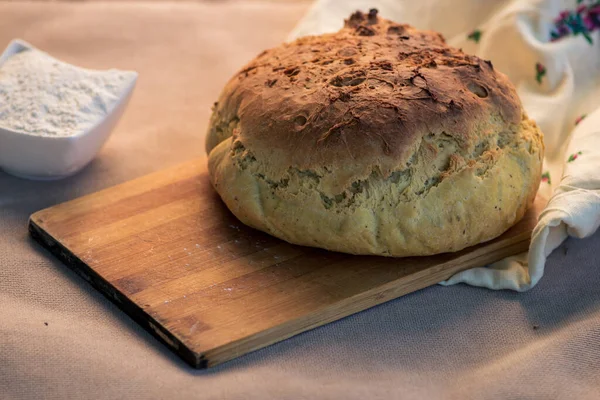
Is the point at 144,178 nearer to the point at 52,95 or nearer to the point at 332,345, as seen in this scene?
the point at 52,95

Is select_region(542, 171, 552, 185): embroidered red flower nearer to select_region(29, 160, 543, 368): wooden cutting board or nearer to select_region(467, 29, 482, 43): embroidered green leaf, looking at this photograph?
select_region(29, 160, 543, 368): wooden cutting board

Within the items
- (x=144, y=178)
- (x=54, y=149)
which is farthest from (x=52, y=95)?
(x=144, y=178)

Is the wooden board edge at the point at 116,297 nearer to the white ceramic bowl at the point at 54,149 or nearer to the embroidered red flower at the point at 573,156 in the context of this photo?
the white ceramic bowl at the point at 54,149

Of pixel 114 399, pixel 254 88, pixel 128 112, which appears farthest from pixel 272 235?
pixel 128 112

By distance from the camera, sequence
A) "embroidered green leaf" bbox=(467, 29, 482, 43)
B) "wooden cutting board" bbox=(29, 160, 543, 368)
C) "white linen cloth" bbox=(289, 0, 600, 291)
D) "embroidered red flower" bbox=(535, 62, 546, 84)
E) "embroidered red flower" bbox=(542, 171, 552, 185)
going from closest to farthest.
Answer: "wooden cutting board" bbox=(29, 160, 543, 368)
"white linen cloth" bbox=(289, 0, 600, 291)
"embroidered red flower" bbox=(542, 171, 552, 185)
"embroidered red flower" bbox=(535, 62, 546, 84)
"embroidered green leaf" bbox=(467, 29, 482, 43)

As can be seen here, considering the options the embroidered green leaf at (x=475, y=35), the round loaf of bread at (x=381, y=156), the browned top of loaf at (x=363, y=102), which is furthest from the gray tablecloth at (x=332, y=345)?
the embroidered green leaf at (x=475, y=35)

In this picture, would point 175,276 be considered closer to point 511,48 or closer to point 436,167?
point 436,167

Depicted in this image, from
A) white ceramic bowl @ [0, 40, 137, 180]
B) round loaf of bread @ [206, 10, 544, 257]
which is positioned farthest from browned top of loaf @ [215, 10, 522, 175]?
white ceramic bowl @ [0, 40, 137, 180]
